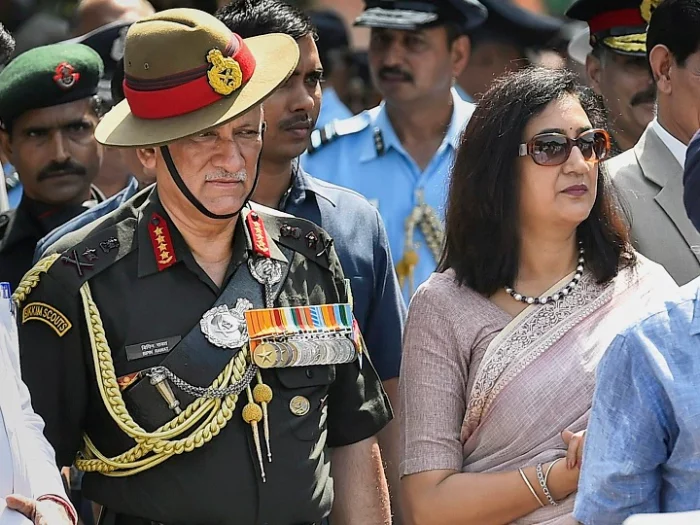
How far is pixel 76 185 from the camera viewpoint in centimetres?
560

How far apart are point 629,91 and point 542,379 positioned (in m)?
2.27

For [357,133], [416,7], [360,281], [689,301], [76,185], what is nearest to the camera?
[689,301]

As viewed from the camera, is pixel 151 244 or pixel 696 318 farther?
pixel 151 244

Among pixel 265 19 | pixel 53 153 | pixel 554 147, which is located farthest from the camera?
pixel 53 153

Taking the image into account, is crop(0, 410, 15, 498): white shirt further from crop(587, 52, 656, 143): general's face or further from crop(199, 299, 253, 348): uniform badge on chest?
crop(587, 52, 656, 143): general's face

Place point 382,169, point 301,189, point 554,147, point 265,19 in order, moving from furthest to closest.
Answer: point 382,169 → point 265,19 → point 301,189 → point 554,147

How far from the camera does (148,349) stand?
3.80m

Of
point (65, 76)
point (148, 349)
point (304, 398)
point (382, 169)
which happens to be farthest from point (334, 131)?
point (148, 349)

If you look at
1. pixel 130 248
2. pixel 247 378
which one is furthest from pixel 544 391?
pixel 130 248

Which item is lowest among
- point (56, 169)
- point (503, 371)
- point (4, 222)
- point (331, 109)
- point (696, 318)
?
point (331, 109)

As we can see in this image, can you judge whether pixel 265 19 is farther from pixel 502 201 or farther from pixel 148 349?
pixel 148 349

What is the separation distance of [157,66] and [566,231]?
124 cm

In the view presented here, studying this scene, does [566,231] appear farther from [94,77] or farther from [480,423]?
[94,77]

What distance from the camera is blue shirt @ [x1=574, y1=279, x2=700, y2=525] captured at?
10.0ft
